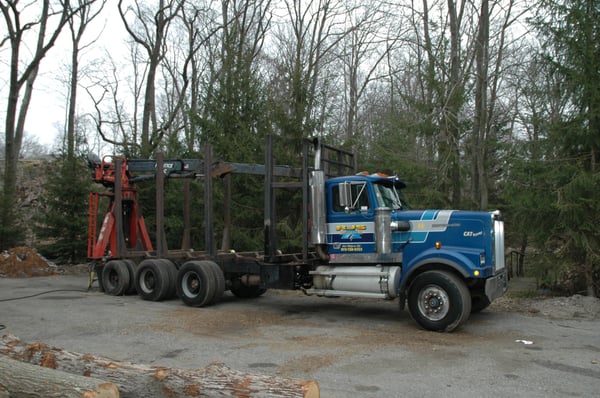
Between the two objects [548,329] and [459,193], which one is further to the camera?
[459,193]

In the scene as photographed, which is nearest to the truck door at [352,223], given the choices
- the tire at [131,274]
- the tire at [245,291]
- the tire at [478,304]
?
the tire at [478,304]

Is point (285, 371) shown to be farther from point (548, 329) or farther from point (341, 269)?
point (548, 329)

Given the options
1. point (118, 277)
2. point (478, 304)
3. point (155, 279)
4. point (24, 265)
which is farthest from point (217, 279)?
point (24, 265)

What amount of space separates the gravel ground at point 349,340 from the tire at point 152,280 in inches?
12.6

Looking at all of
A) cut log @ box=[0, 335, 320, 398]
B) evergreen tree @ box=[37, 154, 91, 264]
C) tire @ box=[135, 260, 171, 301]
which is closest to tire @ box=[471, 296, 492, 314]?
cut log @ box=[0, 335, 320, 398]

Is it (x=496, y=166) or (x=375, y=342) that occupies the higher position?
(x=496, y=166)

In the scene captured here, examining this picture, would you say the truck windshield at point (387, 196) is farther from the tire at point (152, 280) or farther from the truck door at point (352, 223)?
the tire at point (152, 280)

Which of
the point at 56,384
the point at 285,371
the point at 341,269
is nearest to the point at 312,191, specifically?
the point at 341,269

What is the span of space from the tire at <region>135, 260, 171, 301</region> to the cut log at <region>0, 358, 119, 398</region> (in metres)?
7.08

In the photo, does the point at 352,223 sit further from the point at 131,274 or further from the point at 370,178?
the point at 131,274

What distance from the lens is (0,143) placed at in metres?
48.3

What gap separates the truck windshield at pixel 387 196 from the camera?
980 centimetres

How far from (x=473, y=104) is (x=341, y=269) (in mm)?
10743

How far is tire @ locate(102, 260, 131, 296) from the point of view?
12.9m
